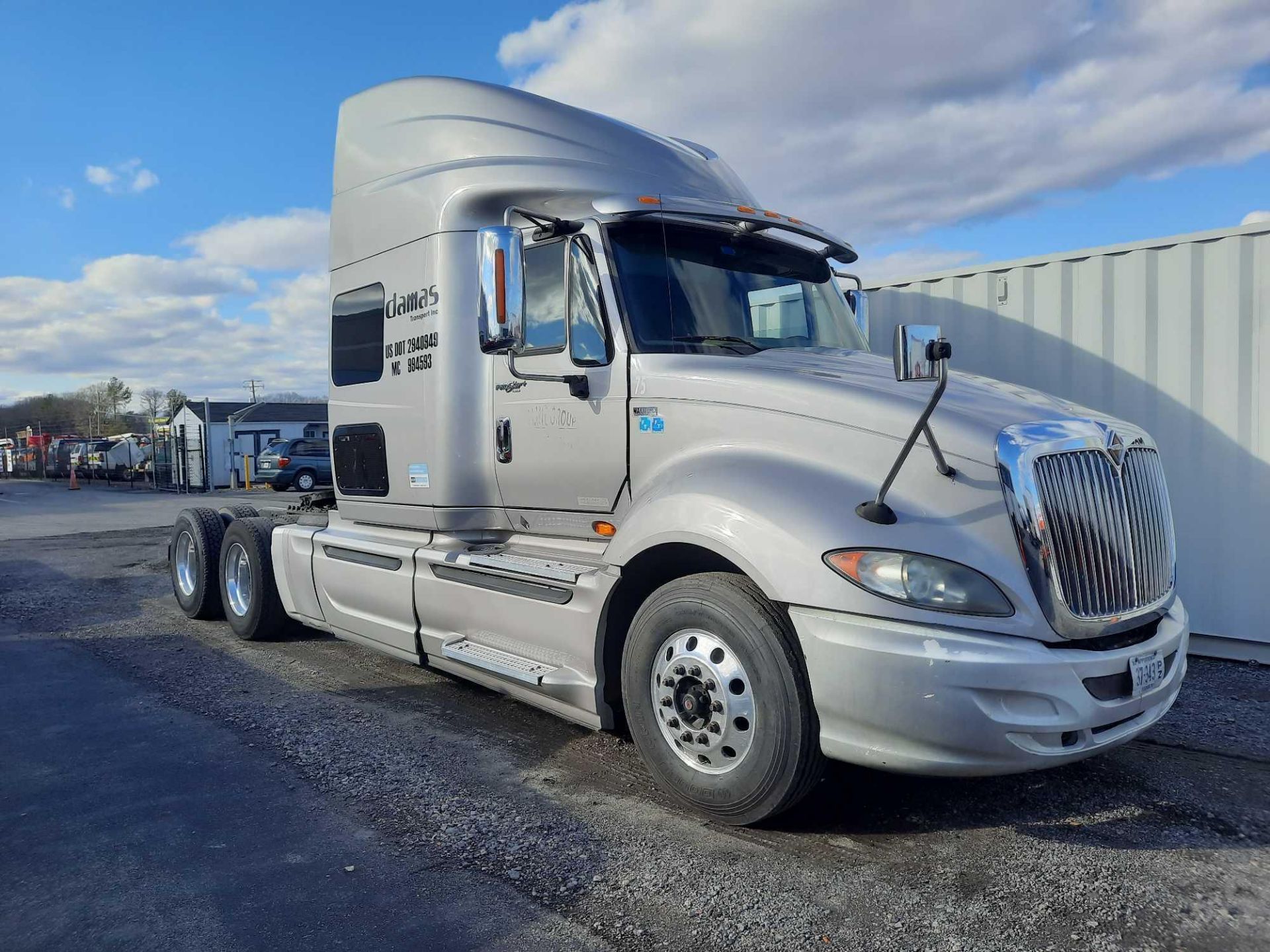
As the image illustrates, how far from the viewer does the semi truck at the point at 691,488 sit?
3225mm

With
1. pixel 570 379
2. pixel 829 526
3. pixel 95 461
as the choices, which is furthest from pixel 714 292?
pixel 95 461

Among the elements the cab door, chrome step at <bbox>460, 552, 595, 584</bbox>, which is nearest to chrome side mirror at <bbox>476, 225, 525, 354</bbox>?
the cab door

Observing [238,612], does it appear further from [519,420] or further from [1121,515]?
[1121,515]

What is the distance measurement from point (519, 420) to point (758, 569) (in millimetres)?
1994

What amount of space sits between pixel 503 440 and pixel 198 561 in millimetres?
4546

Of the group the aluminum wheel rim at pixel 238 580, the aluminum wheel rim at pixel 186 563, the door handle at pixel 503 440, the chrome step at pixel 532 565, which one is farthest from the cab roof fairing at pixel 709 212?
the aluminum wheel rim at pixel 186 563

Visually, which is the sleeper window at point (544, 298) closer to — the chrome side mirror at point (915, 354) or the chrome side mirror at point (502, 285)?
the chrome side mirror at point (502, 285)

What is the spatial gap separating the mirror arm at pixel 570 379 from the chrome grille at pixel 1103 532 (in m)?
2.12

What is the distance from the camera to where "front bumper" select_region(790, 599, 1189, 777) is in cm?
311

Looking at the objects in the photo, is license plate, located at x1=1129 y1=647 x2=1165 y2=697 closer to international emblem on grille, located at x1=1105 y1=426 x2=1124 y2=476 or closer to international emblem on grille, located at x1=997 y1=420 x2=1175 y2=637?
international emblem on grille, located at x1=997 y1=420 x2=1175 y2=637

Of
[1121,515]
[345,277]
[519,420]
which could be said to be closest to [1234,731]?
[1121,515]

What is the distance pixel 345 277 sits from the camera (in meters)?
6.31

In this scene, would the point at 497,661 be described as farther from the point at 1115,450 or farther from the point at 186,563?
the point at 186,563

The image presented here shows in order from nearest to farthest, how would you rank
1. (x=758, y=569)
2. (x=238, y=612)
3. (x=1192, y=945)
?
(x=1192, y=945), (x=758, y=569), (x=238, y=612)
